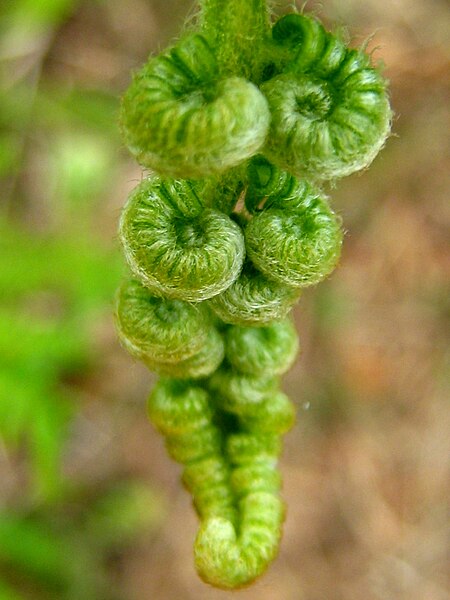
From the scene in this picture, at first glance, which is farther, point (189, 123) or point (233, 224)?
point (233, 224)

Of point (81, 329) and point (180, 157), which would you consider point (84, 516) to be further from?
point (180, 157)

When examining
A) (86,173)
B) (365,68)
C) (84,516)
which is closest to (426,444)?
(84,516)

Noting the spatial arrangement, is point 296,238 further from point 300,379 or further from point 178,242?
point 300,379

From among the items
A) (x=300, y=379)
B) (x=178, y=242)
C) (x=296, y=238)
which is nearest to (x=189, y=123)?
(x=178, y=242)

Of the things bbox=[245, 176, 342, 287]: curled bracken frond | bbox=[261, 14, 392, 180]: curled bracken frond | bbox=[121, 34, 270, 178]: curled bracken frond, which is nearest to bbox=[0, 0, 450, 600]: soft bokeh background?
bbox=[245, 176, 342, 287]: curled bracken frond

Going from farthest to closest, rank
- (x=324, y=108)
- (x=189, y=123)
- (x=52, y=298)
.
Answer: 1. (x=52, y=298)
2. (x=324, y=108)
3. (x=189, y=123)

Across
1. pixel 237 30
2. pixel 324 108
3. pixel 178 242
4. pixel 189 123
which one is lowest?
pixel 178 242

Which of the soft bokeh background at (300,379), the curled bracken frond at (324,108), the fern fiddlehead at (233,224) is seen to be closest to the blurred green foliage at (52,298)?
the soft bokeh background at (300,379)
